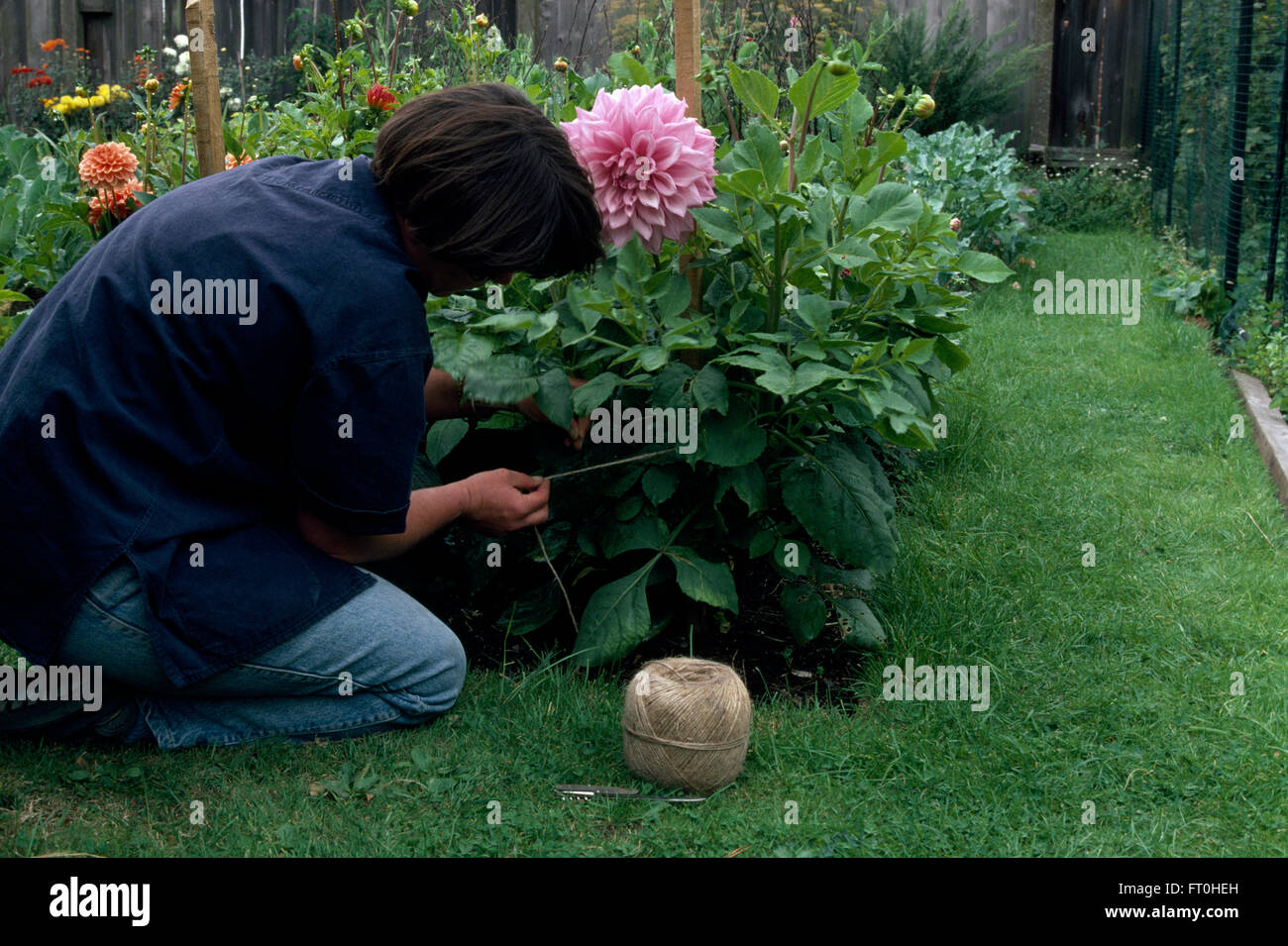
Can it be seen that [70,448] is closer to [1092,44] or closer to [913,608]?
[913,608]

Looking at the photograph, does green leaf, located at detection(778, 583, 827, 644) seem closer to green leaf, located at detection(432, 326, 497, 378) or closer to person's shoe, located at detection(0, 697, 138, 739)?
green leaf, located at detection(432, 326, 497, 378)

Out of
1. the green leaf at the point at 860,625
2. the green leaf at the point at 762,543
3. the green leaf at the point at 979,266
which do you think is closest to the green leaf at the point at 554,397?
the green leaf at the point at 762,543

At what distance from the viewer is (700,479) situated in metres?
2.67

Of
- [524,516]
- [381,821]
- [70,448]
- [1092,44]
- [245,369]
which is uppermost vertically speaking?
[1092,44]

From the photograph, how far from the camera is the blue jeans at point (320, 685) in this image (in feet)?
7.72

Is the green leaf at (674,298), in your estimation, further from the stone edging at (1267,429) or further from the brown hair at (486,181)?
the stone edging at (1267,429)

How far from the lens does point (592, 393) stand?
8.07ft

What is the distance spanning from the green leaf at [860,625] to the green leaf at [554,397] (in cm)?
81

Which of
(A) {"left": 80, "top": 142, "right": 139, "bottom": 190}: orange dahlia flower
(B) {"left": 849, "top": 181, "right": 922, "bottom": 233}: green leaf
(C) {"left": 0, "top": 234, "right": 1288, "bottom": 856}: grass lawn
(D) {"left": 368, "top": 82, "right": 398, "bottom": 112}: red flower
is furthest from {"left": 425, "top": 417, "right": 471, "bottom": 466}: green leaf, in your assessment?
(A) {"left": 80, "top": 142, "right": 139, "bottom": 190}: orange dahlia flower

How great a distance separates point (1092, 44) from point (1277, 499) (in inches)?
280

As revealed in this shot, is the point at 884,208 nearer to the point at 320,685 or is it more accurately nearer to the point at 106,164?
the point at 320,685

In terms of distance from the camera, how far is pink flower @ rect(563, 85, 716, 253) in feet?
7.47


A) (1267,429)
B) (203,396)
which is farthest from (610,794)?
(1267,429)
